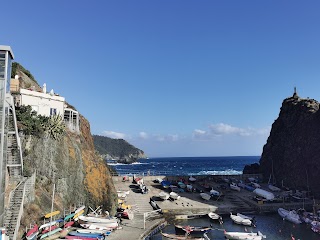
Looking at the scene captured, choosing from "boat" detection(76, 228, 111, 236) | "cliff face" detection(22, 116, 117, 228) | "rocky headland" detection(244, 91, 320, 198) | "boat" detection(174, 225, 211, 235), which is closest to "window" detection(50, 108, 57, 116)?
"cliff face" detection(22, 116, 117, 228)

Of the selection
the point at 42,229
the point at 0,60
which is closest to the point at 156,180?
the point at 42,229

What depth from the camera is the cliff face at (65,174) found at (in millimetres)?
34594

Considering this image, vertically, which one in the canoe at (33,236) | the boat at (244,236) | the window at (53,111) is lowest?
the boat at (244,236)

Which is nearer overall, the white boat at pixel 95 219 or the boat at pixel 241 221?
the white boat at pixel 95 219

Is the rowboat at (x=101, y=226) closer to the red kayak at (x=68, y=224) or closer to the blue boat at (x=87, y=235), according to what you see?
the red kayak at (x=68, y=224)

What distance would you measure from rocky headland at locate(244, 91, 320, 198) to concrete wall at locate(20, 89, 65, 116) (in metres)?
53.7

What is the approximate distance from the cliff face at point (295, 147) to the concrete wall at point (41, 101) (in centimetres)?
5388

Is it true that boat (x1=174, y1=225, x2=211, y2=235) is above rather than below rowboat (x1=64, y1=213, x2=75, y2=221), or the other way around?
below

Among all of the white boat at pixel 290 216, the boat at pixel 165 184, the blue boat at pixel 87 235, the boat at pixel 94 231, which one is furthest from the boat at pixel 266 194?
the blue boat at pixel 87 235

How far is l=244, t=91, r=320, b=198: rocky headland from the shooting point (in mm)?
71125

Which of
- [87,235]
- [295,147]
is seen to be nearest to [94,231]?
[87,235]

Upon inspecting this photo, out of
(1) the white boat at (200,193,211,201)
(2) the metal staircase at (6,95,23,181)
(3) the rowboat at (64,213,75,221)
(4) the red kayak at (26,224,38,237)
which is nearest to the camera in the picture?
(4) the red kayak at (26,224,38,237)

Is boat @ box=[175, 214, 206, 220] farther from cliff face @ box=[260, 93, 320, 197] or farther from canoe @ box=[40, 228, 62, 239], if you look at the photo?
cliff face @ box=[260, 93, 320, 197]

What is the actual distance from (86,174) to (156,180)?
3567 centimetres
